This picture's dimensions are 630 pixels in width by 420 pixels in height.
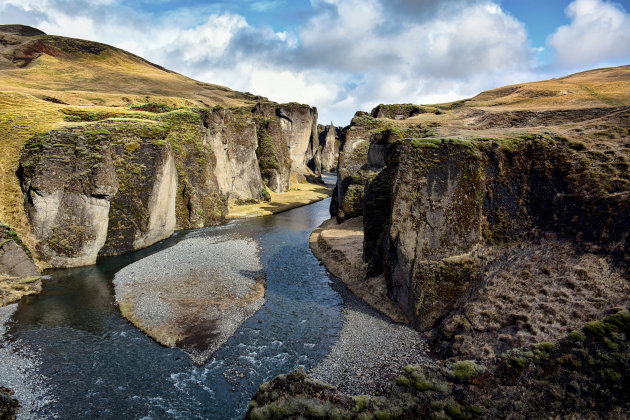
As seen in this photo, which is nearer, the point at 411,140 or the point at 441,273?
the point at 441,273

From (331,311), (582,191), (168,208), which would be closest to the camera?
(582,191)

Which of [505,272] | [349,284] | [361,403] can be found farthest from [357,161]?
[361,403]

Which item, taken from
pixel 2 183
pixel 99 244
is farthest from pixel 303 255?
pixel 2 183

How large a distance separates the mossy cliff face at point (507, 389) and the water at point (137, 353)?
4.69 metres

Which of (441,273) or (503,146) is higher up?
(503,146)

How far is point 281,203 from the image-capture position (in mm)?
73875

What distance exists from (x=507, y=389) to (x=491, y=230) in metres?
12.7

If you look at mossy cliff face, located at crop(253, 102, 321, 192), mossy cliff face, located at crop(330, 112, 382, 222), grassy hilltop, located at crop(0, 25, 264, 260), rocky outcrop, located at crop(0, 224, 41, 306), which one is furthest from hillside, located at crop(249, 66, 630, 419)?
mossy cliff face, located at crop(253, 102, 321, 192)

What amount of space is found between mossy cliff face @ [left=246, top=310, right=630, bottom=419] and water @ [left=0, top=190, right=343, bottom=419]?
469cm

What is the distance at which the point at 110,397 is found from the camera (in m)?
15.7

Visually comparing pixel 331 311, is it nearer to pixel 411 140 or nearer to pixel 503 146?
pixel 411 140

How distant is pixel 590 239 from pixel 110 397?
2583 centimetres

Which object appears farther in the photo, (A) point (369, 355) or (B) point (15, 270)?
(B) point (15, 270)

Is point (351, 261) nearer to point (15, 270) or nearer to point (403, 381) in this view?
point (403, 381)
